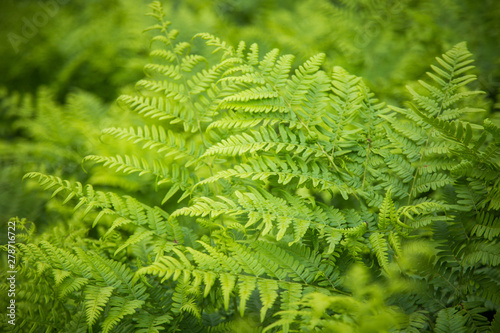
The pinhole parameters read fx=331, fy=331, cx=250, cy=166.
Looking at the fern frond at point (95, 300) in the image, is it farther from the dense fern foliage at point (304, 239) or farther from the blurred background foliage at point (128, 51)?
the blurred background foliage at point (128, 51)

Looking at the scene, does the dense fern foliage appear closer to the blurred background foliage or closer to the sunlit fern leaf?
the sunlit fern leaf

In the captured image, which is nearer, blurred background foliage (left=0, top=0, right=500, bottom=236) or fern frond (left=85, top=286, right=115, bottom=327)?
fern frond (left=85, top=286, right=115, bottom=327)

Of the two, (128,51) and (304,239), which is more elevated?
(128,51)

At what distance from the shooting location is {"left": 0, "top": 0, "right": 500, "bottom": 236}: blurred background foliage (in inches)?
87.6

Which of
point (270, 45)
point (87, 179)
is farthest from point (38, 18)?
point (270, 45)

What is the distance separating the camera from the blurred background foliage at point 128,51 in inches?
87.6

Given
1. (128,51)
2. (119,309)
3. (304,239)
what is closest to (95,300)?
(119,309)

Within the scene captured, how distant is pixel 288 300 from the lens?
0.98 metres

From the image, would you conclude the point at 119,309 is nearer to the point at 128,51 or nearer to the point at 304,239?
the point at 304,239

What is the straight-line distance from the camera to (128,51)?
3264 mm

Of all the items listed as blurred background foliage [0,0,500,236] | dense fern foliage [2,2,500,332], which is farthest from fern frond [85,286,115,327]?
blurred background foliage [0,0,500,236]

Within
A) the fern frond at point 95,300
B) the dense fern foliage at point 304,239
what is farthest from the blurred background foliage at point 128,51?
the fern frond at point 95,300

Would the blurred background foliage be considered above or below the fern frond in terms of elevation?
above

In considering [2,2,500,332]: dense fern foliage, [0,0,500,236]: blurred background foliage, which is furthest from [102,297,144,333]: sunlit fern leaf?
[0,0,500,236]: blurred background foliage
